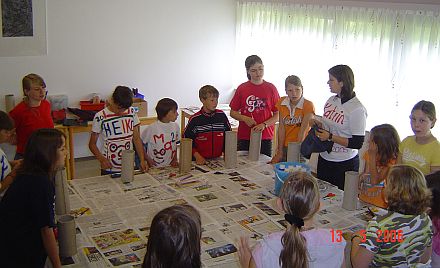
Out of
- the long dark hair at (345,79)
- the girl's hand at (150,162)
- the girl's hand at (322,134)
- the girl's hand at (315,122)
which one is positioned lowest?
the girl's hand at (150,162)

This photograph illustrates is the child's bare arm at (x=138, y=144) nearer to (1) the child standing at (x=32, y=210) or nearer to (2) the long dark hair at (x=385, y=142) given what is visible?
(1) the child standing at (x=32, y=210)

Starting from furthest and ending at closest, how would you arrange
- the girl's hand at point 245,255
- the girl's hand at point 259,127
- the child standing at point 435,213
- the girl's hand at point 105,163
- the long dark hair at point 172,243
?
the girl's hand at point 259,127 < the girl's hand at point 105,163 < the child standing at point 435,213 < the girl's hand at point 245,255 < the long dark hair at point 172,243

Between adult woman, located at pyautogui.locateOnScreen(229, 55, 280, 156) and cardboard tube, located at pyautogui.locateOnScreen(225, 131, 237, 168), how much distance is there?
2.27 ft

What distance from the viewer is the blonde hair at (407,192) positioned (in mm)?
1848

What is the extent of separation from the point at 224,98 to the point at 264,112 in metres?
2.73

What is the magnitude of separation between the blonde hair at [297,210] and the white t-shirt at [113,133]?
1816 mm

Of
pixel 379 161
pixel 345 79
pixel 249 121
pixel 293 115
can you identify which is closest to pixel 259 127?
pixel 249 121

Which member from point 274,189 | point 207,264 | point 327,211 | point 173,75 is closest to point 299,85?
point 274,189

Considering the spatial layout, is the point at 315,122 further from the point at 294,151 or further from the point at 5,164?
the point at 5,164

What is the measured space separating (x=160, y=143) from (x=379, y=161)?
1458 mm

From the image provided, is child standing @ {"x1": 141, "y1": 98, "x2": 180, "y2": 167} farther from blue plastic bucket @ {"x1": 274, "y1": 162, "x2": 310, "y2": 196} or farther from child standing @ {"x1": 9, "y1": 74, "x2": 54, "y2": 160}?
child standing @ {"x1": 9, "y1": 74, "x2": 54, "y2": 160}

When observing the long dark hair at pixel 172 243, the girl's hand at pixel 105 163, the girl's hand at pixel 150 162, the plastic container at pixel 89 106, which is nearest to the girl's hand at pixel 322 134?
the girl's hand at pixel 150 162

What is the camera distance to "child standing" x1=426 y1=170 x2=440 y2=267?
6.81 feet

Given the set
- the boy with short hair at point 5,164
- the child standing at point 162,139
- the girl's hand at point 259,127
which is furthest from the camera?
the girl's hand at point 259,127
